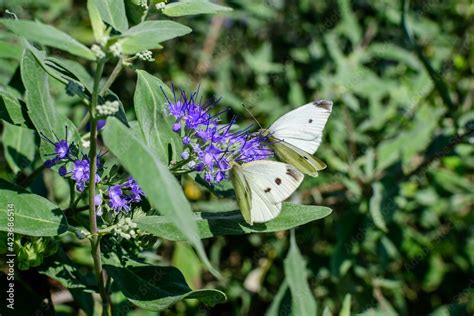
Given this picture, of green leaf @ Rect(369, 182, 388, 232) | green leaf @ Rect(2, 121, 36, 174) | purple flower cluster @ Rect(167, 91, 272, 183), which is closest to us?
purple flower cluster @ Rect(167, 91, 272, 183)

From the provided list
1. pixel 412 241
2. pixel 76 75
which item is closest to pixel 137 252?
pixel 76 75

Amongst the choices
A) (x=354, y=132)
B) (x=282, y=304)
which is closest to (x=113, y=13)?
(x=282, y=304)

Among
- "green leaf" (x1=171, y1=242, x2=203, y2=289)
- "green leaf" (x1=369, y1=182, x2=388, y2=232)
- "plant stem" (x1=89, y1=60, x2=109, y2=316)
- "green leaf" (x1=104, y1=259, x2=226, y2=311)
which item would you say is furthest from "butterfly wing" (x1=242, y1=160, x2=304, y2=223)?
"green leaf" (x1=171, y1=242, x2=203, y2=289)

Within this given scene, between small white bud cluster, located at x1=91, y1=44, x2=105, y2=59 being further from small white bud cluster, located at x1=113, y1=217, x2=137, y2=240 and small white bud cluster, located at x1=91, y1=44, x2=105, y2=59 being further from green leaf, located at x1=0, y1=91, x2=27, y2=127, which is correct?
green leaf, located at x1=0, y1=91, x2=27, y2=127

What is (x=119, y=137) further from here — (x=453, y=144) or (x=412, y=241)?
(x=412, y=241)

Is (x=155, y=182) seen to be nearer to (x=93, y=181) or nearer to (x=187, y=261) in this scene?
(x=93, y=181)
